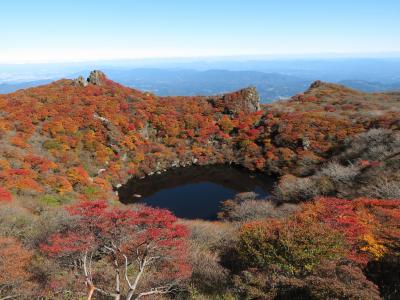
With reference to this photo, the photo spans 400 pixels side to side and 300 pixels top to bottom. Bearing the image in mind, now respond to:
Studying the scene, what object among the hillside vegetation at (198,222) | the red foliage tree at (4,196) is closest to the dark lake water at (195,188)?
the hillside vegetation at (198,222)

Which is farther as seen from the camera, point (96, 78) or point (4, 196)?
point (96, 78)

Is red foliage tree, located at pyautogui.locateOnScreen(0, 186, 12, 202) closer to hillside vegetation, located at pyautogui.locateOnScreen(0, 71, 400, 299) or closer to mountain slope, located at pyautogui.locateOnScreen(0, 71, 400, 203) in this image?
hillside vegetation, located at pyautogui.locateOnScreen(0, 71, 400, 299)

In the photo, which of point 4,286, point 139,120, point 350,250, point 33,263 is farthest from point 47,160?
point 350,250

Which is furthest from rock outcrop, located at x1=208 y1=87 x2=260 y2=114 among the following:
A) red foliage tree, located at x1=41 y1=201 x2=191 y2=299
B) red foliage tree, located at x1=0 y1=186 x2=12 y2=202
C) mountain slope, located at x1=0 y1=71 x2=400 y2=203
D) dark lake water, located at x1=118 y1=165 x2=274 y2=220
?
red foliage tree, located at x1=41 y1=201 x2=191 y2=299

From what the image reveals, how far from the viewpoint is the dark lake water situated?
159 feet

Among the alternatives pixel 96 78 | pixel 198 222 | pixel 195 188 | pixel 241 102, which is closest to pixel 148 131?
pixel 195 188

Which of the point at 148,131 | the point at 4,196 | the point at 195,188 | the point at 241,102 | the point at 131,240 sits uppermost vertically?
the point at 241,102

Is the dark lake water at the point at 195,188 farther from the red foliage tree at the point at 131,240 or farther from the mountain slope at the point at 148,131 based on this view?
the red foliage tree at the point at 131,240

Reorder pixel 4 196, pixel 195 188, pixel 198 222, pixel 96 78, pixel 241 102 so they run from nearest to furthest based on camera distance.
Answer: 1. pixel 4 196
2. pixel 198 222
3. pixel 195 188
4. pixel 96 78
5. pixel 241 102

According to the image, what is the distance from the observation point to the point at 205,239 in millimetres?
27656

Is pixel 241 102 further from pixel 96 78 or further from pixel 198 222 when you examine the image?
pixel 198 222

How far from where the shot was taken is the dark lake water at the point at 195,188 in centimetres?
4850

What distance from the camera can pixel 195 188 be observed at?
56.5 meters

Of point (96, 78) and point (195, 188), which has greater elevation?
point (96, 78)
